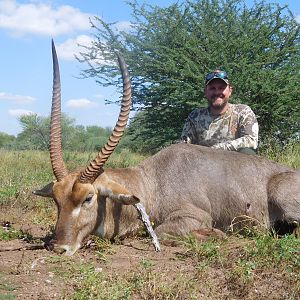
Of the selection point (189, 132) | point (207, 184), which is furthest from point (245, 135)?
point (207, 184)

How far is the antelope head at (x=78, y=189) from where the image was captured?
14.8 ft

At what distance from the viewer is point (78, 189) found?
4.66m

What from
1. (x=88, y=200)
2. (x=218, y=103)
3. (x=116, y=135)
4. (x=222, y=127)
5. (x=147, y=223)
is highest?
(x=218, y=103)

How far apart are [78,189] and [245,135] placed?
2.98m

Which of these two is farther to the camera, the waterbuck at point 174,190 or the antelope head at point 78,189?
the waterbuck at point 174,190

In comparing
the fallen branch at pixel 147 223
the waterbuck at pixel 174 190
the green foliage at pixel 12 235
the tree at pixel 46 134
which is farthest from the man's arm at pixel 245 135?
the tree at pixel 46 134

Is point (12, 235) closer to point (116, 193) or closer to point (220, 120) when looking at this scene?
point (116, 193)

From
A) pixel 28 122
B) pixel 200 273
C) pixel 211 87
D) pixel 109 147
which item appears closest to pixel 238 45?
pixel 211 87

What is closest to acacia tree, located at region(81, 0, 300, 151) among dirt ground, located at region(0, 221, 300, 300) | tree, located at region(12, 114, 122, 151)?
dirt ground, located at region(0, 221, 300, 300)

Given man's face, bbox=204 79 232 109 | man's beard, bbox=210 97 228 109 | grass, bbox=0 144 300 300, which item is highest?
man's face, bbox=204 79 232 109

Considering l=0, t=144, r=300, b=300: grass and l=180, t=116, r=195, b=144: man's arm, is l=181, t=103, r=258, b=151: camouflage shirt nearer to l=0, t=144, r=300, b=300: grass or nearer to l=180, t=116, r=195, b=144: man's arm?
l=180, t=116, r=195, b=144: man's arm

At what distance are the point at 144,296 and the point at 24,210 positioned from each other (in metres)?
3.76

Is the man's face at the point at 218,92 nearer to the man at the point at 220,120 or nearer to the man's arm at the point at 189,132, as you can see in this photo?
the man at the point at 220,120

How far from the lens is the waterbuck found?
189 inches
